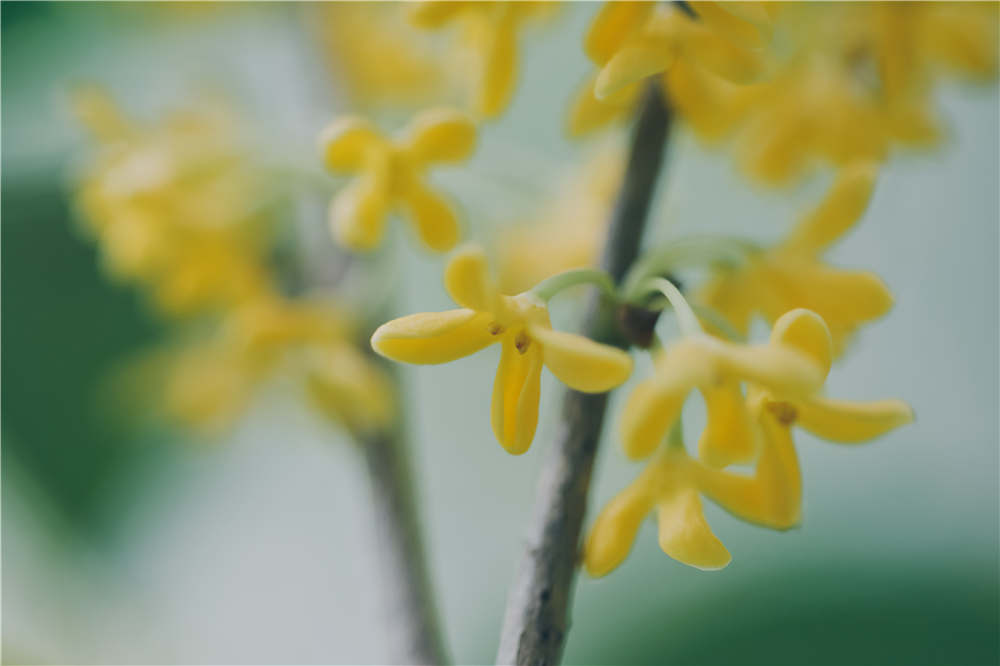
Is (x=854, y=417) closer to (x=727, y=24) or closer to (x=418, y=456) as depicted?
(x=727, y=24)

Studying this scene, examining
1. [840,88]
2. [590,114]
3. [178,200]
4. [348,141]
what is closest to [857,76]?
[840,88]

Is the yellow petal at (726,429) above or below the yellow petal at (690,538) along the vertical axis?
above

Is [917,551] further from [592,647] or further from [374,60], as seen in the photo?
[374,60]

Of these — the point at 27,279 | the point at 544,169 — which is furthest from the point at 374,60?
the point at 27,279

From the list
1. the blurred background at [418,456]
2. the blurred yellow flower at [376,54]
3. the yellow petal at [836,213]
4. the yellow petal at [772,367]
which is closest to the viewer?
the yellow petal at [772,367]

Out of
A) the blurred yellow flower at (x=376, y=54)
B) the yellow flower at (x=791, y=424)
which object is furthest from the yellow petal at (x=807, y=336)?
the blurred yellow flower at (x=376, y=54)

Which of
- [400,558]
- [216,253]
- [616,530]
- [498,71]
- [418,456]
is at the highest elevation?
[498,71]

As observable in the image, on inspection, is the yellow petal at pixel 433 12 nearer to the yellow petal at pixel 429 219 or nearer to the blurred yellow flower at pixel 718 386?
the yellow petal at pixel 429 219
